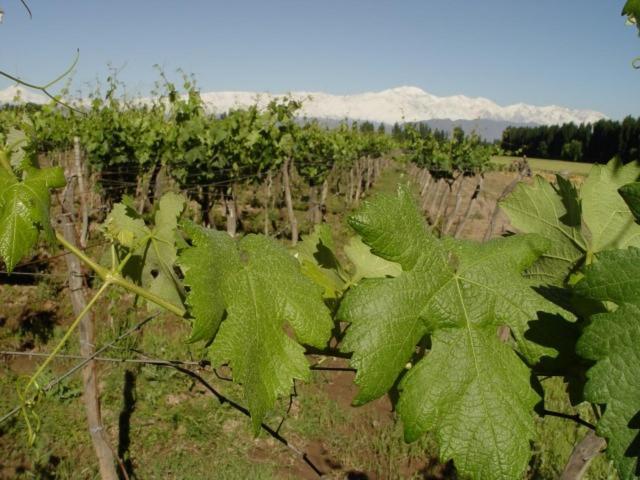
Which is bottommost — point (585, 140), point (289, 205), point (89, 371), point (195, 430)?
point (195, 430)

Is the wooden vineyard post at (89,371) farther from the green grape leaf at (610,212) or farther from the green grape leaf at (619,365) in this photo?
the green grape leaf at (619,365)

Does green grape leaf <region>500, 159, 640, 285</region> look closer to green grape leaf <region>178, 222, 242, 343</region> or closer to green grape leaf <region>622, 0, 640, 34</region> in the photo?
green grape leaf <region>622, 0, 640, 34</region>

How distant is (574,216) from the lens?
1127mm

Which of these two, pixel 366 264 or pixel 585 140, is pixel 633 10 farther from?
pixel 585 140

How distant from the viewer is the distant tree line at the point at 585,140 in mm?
57594

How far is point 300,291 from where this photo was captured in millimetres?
1001

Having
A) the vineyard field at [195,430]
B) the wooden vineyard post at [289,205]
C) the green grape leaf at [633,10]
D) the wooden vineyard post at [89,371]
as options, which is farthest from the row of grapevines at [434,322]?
the wooden vineyard post at [289,205]

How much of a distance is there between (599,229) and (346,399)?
5.00 metres

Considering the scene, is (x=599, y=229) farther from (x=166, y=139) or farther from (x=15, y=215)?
(x=166, y=139)

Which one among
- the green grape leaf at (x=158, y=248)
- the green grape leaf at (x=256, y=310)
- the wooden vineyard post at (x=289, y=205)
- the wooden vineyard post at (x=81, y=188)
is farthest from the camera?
the wooden vineyard post at (x=289, y=205)

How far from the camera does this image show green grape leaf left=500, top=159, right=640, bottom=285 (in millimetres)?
1133

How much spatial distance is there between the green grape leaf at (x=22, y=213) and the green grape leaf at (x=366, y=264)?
2.36ft

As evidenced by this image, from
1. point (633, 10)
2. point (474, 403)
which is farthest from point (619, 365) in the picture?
point (633, 10)

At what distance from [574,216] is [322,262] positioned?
2.01 ft
